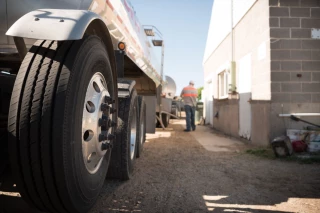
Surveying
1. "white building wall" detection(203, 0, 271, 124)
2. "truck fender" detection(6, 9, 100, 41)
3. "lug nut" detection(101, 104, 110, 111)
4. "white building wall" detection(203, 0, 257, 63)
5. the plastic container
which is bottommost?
the plastic container

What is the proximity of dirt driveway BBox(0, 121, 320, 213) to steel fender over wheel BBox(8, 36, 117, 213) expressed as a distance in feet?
3.20

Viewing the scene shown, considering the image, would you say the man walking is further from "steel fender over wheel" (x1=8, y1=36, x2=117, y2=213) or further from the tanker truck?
"steel fender over wheel" (x1=8, y1=36, x2=117, y2=213)

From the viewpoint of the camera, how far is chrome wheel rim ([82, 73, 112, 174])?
5.95 feet

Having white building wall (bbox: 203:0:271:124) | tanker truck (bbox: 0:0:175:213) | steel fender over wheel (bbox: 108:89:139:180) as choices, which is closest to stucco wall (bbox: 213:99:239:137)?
white building wall (bbox: 203:0:271:124)

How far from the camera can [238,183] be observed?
334cm

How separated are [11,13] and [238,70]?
21.6 feet

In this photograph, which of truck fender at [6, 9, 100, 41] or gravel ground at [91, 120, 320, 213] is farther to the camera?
gravel ground at [91, 120, 320, 213]

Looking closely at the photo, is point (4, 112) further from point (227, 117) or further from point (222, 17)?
point (222, 17)

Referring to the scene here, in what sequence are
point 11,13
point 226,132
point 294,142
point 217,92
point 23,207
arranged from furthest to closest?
point 217,92
point 226,132
point 294,142
point 23,207
point 11,13

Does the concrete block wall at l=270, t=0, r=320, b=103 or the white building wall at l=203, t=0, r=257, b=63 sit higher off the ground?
the white building wall at l=203, t=0, r=257, b=63

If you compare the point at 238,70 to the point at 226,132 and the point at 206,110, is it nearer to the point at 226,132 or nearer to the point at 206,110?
the point at 226,132

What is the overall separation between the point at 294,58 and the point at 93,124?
4932 millimetres

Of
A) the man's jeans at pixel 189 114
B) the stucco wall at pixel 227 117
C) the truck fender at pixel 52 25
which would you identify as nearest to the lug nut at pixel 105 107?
the truck fender at pixel 52 25

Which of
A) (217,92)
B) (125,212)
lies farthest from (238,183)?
(217,92)
